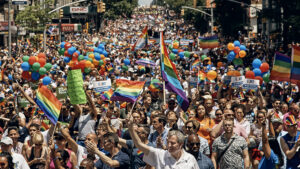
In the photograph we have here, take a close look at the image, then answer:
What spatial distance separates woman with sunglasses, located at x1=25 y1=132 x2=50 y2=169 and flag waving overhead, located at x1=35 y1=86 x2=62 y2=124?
508mm

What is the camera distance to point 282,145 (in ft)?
23.9

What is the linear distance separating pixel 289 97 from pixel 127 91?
4697 millimetres

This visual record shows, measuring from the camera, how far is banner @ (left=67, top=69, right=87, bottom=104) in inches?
385

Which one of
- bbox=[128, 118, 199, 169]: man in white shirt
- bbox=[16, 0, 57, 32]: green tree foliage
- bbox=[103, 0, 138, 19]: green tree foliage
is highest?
bbox=[103, 0, 138, 19]: green tree foliage

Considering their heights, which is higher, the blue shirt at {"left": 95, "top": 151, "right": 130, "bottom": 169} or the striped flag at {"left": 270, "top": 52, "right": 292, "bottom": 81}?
the striped flag at {"left": 270, "top": 52, "right": 292, "bottom": 81}

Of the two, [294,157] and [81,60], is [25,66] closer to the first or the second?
[81,60]

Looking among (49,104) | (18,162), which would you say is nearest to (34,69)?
(49,104)

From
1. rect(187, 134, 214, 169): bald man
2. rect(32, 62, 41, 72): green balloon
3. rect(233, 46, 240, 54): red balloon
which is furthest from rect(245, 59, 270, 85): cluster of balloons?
rect(187, 134, 214, 169): bald man

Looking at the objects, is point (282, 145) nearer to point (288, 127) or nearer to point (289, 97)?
point (288, 127)

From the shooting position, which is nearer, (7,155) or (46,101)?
(7,155)

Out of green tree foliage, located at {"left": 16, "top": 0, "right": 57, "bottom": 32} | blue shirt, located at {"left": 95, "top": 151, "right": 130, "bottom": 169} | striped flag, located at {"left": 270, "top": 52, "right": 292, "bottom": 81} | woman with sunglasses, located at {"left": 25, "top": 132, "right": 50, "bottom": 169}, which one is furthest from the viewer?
green tree foliage, located at {"left": 16, "top": 0, "right": 57, "bottom": 32}

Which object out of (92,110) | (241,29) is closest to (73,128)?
(92,110)

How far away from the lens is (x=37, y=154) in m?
8.12

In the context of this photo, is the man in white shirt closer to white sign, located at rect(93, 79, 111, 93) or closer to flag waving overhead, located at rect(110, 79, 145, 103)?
flag waving overhead, located at rect(110, 79, 145, 103)
